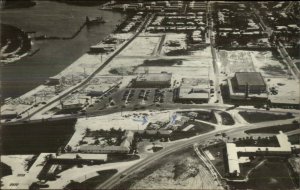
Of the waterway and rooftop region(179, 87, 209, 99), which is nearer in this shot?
rooftop region(179, 87, 209, 99)

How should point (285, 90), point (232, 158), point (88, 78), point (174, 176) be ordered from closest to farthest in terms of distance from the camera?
point (174, 176)
point (232, 158)
point (285, 90)
point (88, 78)

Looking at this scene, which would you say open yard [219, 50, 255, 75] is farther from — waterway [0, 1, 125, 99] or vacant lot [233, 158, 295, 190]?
vacant lot [233, 158, 295, 190]

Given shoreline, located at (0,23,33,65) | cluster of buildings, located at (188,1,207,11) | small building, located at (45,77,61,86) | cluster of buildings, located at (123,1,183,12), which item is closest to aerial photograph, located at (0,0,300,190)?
shoreline, located at (0,23,33,65)

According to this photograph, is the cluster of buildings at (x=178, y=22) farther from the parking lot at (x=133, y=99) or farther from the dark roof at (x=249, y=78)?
the parking lot at (x=133, y=99)

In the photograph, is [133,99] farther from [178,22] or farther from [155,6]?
[155,6]

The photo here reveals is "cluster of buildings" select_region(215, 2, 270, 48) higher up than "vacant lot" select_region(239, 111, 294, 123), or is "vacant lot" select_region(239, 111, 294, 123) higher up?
"cluster of buildings" select_region(215, 2, 270, 48)

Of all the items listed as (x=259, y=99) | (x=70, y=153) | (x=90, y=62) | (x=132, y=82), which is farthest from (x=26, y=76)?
(x=259, y=99)

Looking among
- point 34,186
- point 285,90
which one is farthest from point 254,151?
point 34,186
